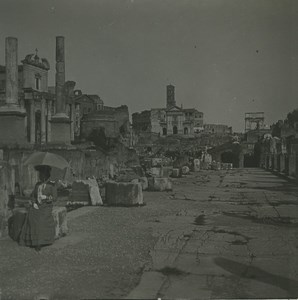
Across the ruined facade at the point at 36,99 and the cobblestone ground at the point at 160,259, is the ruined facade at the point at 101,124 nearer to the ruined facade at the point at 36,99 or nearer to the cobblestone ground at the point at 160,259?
the ruined facade at the point at 36,99

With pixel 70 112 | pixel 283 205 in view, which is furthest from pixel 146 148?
pixel 283 205

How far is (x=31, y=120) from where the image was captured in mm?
48500

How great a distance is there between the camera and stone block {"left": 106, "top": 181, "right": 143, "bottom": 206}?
10.6 metres

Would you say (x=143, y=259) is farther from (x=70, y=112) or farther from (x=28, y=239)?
(x=70, y=112)

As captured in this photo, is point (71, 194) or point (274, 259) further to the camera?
point (71, 194)

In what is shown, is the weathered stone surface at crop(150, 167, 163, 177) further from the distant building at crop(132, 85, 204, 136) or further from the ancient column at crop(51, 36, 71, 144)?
the distant building at crop(132, 85, 204, 136)

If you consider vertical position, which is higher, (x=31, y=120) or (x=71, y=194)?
(x=31, y=120)

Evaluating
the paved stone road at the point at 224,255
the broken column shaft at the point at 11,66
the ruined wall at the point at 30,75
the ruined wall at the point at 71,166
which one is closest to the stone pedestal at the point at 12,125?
the ruined wall at the point at 71,166

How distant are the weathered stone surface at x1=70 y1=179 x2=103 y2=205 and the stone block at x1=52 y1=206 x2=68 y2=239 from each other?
3.59m

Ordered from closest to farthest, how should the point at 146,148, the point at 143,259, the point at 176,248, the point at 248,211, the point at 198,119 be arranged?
the point at 143,259
the point at 176,248
the point at 248,211
the point at 146,148
the point at 198,119

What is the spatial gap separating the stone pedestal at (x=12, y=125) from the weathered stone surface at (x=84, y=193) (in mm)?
3811

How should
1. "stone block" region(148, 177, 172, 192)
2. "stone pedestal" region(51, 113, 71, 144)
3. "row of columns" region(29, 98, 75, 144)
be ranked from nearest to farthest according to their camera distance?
Result: "stone block" region(148, 177, 172, 192)
"stone pedestal" region(51, 113, 71, 144)
"row of columns" region(29, 98, 75, 144)

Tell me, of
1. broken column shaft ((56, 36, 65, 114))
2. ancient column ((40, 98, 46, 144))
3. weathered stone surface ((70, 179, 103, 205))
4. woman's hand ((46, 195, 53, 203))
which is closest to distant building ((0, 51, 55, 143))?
ancient column ((40, 98, 46, 144))

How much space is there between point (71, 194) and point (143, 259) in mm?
5423
